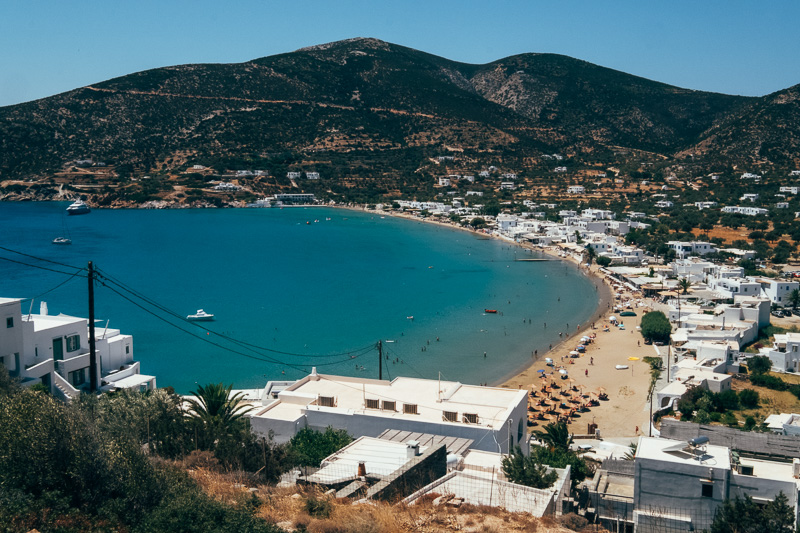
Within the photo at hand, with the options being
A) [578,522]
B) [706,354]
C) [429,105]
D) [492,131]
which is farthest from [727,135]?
[578,522]

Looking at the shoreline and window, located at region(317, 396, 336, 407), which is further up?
window, located at region(317, 396, 336, 407)

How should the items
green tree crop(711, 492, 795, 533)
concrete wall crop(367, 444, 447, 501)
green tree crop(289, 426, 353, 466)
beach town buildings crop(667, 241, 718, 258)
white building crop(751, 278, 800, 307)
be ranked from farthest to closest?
beach town buildings crop(667, 241, 718, 258) < white building crop(751, 278, 800, 307) < green tree crop(289, 426, 353, 466) < green tree crop(711, 492, 795, 533) < concrete wall crop(367, 444, 447, 501)

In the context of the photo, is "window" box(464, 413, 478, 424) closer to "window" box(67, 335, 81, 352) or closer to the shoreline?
"window" box(67, 335, 81, 352)

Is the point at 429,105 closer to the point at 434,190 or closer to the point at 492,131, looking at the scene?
the point at 492,131

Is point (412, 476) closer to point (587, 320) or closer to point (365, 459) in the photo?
point (365, 459)

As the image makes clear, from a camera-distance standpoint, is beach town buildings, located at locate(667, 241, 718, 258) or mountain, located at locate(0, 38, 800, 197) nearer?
beach town buildings, located at locate(667, 241, 718, 258)

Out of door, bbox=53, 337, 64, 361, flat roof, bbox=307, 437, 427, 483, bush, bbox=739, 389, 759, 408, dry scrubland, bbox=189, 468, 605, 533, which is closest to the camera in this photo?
dry scrubland, bbox=189, 468, 605, 533

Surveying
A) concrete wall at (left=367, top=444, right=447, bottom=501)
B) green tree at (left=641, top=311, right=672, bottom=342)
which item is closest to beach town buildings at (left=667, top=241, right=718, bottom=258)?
green tree at (left=641, top=311, right=672, bottom=342)
